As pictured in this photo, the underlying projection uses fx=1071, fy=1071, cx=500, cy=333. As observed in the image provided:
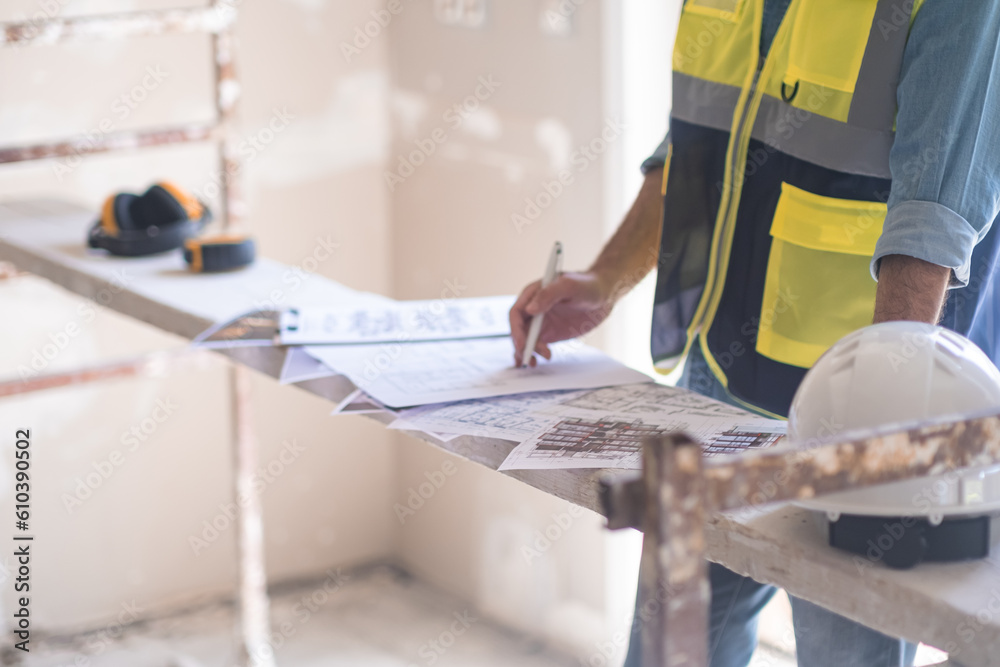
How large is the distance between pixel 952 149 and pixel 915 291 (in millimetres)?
123

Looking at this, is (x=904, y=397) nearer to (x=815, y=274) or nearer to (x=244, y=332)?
(x=815, y=274)

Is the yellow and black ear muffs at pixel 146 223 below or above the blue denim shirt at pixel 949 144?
Result: below

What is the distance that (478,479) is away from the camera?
2.78m

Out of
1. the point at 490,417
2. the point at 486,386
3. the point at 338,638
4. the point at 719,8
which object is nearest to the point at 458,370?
the point at 486,386

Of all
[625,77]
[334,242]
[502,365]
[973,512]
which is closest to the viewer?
[973,512]

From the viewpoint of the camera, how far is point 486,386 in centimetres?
113

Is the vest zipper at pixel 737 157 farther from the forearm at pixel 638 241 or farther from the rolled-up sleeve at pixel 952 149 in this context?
the rolled-up sleeve at pixel 952 149

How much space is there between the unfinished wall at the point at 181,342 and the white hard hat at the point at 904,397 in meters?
1.89

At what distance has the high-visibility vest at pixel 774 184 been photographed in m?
1.04

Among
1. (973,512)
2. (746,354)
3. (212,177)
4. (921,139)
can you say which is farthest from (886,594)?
(212,177)

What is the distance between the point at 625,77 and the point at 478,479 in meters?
1.13

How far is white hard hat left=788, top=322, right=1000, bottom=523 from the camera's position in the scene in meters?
0.69

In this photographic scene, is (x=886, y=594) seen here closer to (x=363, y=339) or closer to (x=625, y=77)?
(x=363, y=339)

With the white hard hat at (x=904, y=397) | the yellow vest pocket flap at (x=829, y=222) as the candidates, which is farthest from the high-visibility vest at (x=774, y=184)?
the white hard hat at (x=904, y=397)
